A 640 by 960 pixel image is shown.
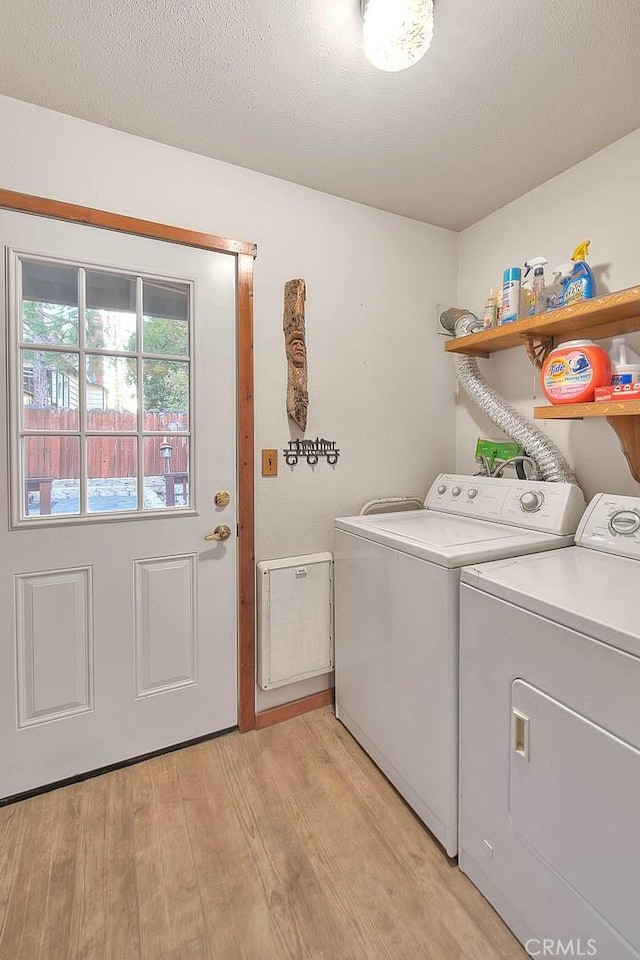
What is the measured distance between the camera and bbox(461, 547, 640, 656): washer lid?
2.86 feet

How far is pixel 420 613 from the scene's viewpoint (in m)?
1.36

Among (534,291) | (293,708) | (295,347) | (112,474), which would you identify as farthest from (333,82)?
(293,708)

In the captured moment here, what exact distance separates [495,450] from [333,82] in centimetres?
151

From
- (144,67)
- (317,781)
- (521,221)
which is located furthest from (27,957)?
(521,221)

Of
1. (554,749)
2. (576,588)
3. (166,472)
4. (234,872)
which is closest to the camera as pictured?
(554,749)

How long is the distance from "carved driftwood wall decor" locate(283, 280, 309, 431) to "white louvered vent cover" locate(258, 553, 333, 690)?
65cm

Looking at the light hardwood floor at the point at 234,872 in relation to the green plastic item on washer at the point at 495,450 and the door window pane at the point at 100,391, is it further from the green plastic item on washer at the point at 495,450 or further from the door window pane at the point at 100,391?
the green plastic item on washer at the point at 495,450

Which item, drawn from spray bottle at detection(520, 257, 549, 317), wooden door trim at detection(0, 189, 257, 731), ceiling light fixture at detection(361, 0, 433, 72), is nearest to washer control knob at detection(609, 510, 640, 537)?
spray bottle at detection(520, 257, 549, 317)

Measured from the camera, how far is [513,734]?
106 cm

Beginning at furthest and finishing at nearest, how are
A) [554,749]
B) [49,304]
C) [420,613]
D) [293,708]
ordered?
1. [293,708]
2. [49,304]
3. [420,613]
4. [554,749]

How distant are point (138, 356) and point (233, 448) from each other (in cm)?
49

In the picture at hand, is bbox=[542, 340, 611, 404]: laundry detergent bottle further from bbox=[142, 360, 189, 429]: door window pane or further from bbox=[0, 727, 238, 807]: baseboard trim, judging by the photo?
bbox=[0, 727, 238, 807]: baseboard trim

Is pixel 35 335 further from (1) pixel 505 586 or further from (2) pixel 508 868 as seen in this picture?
(2) pixel 508 868

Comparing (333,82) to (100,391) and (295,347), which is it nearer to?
(295,347)
